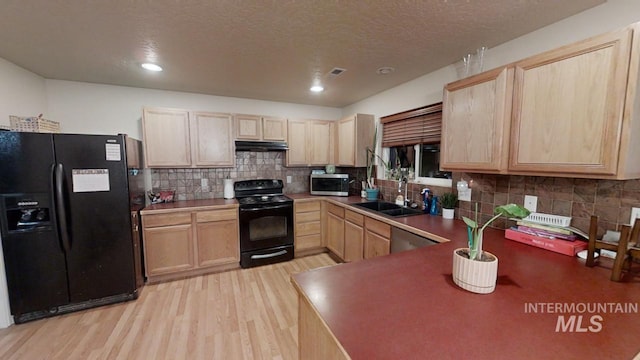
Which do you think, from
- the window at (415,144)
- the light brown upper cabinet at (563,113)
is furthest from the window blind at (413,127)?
the light brown upper cabinet at (563,113)

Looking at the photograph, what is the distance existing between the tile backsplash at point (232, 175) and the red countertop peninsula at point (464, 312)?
278 cm

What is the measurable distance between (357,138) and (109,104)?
124 inches

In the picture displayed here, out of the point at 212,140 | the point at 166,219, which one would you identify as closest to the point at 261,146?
the point at 212,140

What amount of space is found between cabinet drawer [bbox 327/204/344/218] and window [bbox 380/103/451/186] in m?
0.78

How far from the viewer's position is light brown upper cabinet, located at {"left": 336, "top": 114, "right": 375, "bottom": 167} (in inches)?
134

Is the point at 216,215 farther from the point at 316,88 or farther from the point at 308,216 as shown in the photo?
the point at 316,88

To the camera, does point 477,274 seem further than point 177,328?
No

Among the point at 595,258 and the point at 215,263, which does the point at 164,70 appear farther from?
the point at 595,258

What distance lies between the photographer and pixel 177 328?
6.70 feet

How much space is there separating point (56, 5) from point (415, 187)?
10.4ft

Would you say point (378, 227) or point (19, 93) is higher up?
point (19, 93)

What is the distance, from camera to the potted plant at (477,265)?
99 cm

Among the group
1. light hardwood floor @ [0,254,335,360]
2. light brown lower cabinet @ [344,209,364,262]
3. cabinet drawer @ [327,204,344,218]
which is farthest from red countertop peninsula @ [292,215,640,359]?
cabinet drawer @ [327,204,344,218]

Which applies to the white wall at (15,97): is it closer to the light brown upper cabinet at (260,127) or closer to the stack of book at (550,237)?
the light brown upper cabinet at (260,127)
